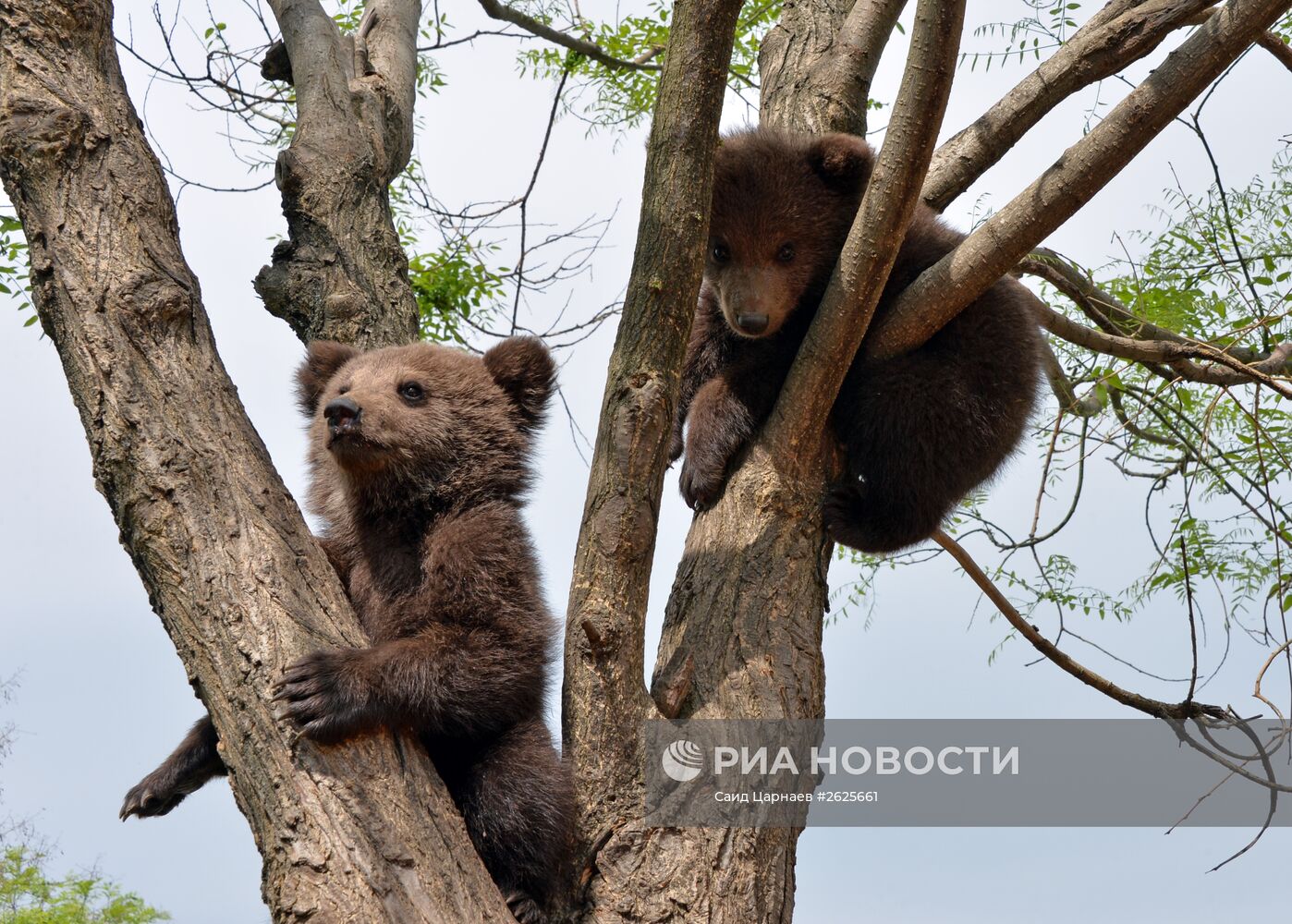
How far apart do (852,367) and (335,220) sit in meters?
2.31

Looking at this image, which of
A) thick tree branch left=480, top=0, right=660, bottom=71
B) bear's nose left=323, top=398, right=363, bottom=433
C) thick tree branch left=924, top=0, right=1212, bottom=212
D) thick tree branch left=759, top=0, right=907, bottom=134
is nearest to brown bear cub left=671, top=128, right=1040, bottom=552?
thick tree branch left=924, top=0, right=1212, bottom=212

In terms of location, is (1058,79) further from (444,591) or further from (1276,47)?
(444,591)

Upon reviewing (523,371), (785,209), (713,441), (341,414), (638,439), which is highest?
(785,209)

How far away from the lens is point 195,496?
3129 mm

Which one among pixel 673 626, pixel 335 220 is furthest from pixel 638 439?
pixel 335 220

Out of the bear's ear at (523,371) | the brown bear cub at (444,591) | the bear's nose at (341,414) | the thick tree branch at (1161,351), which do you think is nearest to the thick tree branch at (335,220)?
the brown bear cub at (444,591)

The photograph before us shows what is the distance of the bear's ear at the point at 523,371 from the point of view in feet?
15.9

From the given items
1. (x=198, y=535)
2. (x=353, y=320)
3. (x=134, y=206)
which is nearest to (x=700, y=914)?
(x=198, y=535)

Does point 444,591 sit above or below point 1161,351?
below

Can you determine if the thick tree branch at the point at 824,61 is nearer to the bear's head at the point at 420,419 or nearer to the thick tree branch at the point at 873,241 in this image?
the bear's head at the point at 420,419

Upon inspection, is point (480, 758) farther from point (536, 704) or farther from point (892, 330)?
point (892, 330)

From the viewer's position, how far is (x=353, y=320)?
4.95 metres

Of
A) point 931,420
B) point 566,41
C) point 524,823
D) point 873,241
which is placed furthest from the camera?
point 566,41

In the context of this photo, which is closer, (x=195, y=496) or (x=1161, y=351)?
(x=195, y=496)
